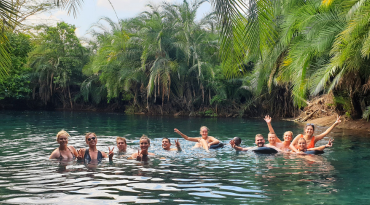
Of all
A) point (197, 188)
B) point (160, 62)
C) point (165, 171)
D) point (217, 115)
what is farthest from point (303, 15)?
point (217, 115)

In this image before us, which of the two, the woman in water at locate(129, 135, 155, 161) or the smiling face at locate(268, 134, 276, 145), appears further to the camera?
the smiling face at locate(268, 134, 276, 145)

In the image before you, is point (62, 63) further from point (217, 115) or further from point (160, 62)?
point (217, 115)

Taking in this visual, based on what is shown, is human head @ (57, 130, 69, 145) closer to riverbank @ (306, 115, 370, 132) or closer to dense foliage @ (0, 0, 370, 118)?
dense foliage @ (0, 0, 370, 118)

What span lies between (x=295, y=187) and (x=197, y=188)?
1763 mm

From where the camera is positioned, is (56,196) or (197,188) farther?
(197,188)

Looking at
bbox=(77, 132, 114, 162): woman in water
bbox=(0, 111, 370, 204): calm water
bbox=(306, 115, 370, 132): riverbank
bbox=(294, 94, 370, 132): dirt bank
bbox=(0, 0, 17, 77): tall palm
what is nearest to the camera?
bbox=(0, 0, 17, 77): tall palm

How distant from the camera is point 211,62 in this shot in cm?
3145

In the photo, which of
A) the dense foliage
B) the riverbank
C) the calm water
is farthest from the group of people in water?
the riverbank

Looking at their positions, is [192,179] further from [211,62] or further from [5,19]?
[211,62]

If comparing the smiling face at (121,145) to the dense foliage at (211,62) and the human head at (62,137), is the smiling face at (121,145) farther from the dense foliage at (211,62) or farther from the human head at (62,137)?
the dense foliage at (211,62)

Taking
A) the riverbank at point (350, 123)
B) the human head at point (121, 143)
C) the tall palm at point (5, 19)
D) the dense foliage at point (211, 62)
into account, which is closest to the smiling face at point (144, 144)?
the human head at point (121, 143)

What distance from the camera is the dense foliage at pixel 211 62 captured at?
38.1 ft

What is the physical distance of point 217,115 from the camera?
105 feet

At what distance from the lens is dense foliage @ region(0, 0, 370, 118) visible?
1160 cm
